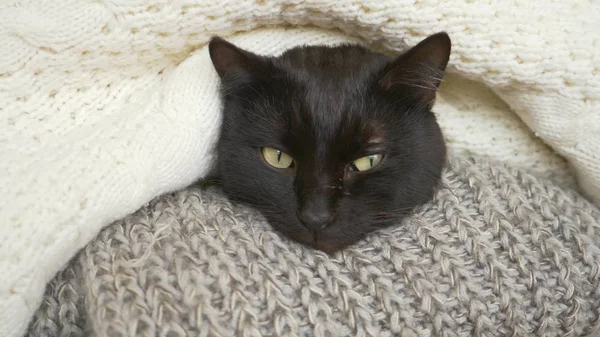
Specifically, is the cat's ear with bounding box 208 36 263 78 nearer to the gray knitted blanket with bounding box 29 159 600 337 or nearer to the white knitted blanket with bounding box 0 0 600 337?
the white knitted blanket with bounding box 0 0 600 337

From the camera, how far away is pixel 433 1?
3.08 ft

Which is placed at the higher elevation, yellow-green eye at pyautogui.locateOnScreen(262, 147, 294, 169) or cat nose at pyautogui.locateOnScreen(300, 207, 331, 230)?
yellow-green eye at pyautogui.locateOnScreen(262, 147, 294, 169)

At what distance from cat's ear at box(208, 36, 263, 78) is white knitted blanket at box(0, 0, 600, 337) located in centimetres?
6

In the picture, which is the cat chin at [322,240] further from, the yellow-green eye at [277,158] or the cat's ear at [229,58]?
the cat's ear at [229,58]

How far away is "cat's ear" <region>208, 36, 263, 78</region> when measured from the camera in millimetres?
887

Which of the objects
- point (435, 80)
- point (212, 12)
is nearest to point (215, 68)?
point (212, 12)

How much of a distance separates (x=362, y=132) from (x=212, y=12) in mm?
357

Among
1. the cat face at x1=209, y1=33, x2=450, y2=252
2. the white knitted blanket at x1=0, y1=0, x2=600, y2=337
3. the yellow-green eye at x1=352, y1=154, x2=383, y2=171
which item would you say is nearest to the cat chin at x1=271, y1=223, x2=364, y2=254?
the cat face at x1=209, y1=33, x2=450, y2=252

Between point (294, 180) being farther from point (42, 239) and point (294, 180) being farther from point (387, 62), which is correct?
point (42, 239)

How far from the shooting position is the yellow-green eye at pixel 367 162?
0.90 meters

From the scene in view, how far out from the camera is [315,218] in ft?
2.68

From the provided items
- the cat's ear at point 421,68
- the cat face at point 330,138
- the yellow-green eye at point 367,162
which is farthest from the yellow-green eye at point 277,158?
the cat's ear at point 421,68

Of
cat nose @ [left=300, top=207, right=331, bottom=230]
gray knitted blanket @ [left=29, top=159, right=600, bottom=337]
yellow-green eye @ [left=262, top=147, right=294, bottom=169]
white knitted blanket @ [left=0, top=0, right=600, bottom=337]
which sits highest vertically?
white knitted blanket @ [left=0, top=0, right=600, bottom=337]

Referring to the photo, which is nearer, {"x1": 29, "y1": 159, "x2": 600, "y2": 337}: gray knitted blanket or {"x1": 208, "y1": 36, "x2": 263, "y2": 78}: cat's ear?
{"x1": 29, "y1": 159, "x2": 600, "y2": 337}: gray knitted blanket
